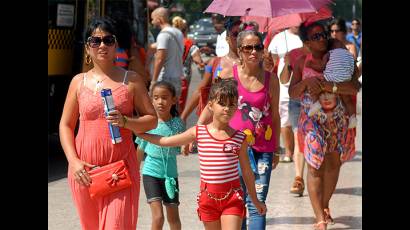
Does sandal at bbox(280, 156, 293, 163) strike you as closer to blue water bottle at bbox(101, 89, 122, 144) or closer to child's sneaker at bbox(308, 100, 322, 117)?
child's sneaker at bbox(308, 100, 322, 117)

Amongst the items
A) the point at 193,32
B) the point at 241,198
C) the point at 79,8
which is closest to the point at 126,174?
the point at 241,198

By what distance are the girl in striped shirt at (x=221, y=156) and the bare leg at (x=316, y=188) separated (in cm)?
237

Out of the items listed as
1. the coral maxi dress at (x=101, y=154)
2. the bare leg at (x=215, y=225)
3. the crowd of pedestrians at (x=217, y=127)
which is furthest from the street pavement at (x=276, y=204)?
the coral maxi dress at (x=101, y=154)

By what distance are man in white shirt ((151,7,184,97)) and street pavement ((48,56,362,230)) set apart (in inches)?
46.6

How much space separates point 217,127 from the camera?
609 centimetres

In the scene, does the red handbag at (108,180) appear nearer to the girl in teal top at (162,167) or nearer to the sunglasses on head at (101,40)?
the sunglasses on head at (101,40)

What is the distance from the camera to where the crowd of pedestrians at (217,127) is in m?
5.67

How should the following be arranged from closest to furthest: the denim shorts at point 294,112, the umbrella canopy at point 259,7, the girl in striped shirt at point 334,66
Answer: the umbrella canopy at point 259,7 → the girl in striped shirt at point 334,66 → the denim shorts at point 294,112

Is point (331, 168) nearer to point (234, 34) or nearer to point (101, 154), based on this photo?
point (234, 34)

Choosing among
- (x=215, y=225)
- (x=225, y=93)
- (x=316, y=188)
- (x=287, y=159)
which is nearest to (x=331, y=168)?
(x=316, y=188)

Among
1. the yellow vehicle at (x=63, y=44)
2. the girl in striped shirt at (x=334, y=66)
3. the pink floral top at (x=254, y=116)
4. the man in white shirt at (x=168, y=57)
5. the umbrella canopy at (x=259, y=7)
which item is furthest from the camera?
the man in white shirt at (x=168, y=57)

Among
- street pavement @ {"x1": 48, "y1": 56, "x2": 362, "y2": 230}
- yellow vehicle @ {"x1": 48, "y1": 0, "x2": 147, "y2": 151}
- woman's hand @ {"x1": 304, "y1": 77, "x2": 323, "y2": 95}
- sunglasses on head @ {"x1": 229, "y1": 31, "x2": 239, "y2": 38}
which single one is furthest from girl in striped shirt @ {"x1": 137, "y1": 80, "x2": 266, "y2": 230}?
yellow vehicle @ {"x1": 48, "y1": 0, "x2": 147, "y2": 151}

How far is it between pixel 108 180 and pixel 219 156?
2.57 ft
